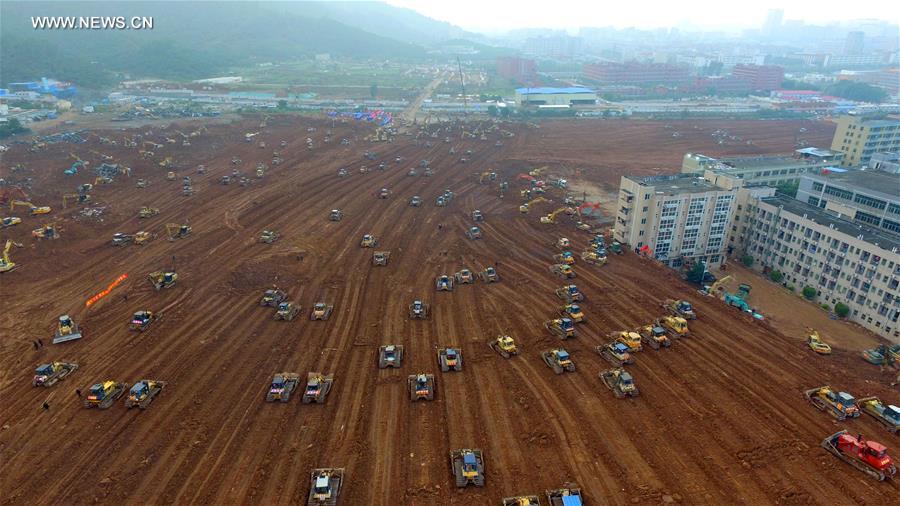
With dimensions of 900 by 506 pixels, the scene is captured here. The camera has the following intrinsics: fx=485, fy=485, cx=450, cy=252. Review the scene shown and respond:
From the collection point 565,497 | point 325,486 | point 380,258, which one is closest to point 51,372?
point 325,486

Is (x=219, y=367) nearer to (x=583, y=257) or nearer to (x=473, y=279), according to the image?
(x=473, y=279)

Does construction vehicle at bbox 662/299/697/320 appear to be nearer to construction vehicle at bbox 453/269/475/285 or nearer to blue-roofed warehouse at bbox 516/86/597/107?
construction vehicle at bbox 453/269/475/285

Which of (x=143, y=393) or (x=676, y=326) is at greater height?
(x=143, y=393)

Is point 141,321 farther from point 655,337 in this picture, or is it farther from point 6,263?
point 655,337

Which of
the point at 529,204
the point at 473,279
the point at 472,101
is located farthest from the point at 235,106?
the point at 473,279

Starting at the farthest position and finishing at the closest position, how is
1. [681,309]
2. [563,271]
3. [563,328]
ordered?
[563,271]
[681,309]
[563,328]

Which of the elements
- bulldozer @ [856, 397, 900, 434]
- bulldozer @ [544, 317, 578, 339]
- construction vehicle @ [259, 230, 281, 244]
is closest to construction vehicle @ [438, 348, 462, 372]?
bulldozer @ [544, 317, 578, 339]
